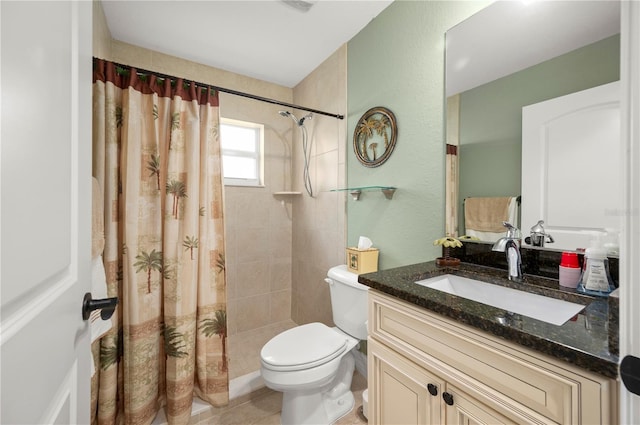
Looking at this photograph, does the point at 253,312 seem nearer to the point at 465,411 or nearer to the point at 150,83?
the point at 150,83

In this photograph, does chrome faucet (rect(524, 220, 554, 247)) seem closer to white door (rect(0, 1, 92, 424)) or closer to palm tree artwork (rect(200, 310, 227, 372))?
white door (rect(0, 1, 92, 424))

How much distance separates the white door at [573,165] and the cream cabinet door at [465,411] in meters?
0.65

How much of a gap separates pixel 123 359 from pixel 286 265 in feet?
4.61

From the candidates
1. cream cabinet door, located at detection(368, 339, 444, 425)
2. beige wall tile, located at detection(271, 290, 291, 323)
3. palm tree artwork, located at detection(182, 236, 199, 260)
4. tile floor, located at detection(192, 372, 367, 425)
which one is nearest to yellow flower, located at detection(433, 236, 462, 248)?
cream cabinet door, located at detection(368, 339, 444, 425)

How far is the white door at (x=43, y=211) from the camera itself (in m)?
0.35

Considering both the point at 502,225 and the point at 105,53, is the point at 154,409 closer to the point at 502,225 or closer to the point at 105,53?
the point at 502,225

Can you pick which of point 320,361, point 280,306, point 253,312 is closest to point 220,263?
point 320,361

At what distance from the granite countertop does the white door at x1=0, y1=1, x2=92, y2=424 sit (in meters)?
0.84

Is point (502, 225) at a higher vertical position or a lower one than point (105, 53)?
lower

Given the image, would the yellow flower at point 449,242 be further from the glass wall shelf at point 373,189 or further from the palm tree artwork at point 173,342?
the palm tree artwork at point 173,342

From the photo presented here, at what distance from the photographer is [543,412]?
0.58 metres

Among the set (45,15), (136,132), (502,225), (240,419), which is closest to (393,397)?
(502,225)

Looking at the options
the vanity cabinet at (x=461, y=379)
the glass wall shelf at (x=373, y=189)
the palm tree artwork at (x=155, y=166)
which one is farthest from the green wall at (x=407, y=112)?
the palm tree artwork at (x=155, y=166)

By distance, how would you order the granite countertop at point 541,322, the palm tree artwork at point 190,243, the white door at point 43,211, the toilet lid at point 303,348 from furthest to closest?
the palm tree artwork at point 190,243 < the toilet lid at point 303,348 < the granite countertop at point 541,322 < the white door at point 43,211
